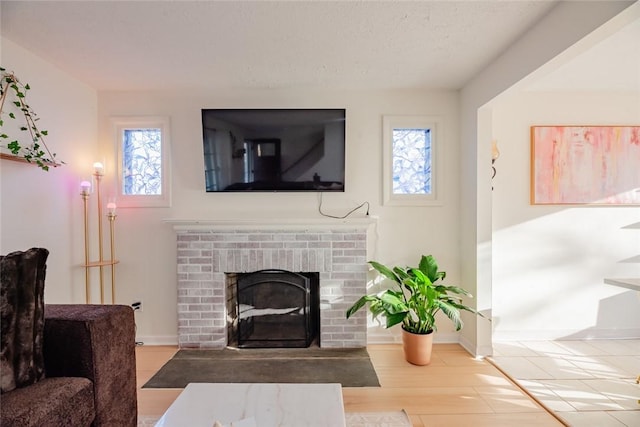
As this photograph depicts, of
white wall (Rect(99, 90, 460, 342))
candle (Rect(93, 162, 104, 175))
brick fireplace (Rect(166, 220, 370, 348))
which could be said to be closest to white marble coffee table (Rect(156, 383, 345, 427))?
brick fireplace (Rect(166, 220, 370, 348))

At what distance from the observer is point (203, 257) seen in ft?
8.95

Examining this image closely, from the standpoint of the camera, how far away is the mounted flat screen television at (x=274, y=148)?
8.86ft

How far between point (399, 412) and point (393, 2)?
2360 mm

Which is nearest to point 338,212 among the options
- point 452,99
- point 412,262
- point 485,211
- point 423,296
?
point 412,262

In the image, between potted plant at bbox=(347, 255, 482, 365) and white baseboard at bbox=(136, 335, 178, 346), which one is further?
white baseboard at bbox=(136, 335, 178, 346)

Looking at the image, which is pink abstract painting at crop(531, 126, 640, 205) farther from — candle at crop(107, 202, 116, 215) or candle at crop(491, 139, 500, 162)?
candle at crop(107, 202, 116, 215)

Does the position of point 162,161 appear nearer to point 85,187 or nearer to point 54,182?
point 85,187

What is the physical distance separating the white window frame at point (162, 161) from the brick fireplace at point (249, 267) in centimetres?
32

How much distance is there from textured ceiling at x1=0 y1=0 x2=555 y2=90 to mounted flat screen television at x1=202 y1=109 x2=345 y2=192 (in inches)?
11.9

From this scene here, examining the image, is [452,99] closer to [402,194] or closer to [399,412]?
[402,194]

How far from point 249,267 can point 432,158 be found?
6.54 feet

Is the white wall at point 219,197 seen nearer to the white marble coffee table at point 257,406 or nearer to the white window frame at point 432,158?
the white window frame at point 432,158

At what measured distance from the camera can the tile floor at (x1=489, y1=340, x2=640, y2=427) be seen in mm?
1809

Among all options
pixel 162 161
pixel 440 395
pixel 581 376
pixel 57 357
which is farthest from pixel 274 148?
pixel 581 376
